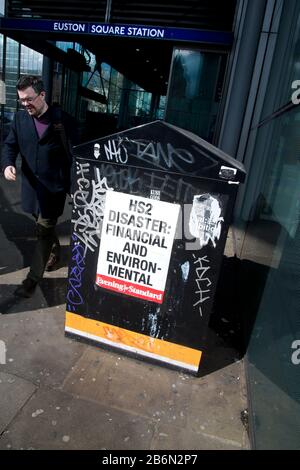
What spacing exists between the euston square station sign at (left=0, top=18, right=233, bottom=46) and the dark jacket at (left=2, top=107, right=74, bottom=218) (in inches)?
179

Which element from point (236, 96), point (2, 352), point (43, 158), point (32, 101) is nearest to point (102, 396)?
point (2, 352)

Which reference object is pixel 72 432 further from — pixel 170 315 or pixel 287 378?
pixel 287 378

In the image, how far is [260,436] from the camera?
6.53 ft

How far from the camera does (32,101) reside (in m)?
3.04

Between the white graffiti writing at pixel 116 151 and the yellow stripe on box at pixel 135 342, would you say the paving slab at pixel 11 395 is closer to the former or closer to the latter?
the yellow stripe on box at pixel 135 342

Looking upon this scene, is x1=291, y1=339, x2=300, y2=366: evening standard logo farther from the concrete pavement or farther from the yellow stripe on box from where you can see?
the yellow stripe on box

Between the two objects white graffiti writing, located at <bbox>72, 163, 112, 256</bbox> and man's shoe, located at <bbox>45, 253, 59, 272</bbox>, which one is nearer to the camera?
white graffiti writing, located at <bbox>72, 163, 112, 256</bbox>

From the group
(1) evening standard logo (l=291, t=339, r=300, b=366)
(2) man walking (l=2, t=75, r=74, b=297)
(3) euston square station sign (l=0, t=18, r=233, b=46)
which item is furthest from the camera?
(3) euston square station sign (l=0, t=18, r=233, b=46)

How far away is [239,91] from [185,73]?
2402 mm

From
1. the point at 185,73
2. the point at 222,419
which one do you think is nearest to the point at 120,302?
the point at 222,419

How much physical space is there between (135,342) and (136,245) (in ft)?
2.37

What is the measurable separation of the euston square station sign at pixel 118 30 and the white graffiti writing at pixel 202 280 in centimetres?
575

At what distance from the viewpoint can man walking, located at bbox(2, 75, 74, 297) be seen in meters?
3.11

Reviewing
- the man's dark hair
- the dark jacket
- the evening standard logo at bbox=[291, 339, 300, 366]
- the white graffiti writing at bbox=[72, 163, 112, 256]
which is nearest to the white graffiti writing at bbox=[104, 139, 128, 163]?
the white graffiti writing at bbox=[72, 163, 112, 256]
